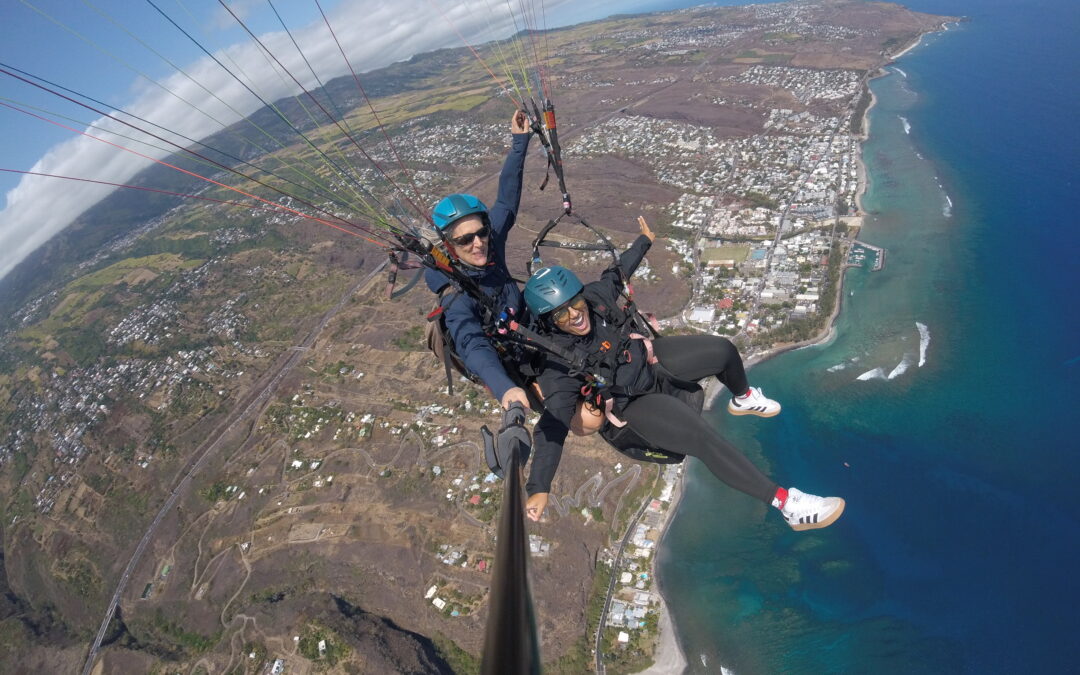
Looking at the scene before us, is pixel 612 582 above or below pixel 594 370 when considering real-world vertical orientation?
below

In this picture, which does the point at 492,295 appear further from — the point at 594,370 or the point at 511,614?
the point at 511,614

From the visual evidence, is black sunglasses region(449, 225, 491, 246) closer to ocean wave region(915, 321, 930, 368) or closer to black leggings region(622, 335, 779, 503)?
black leggings region(622, 335, 779, 503)

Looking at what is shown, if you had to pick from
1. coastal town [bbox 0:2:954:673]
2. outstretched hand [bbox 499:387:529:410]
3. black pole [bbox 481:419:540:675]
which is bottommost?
coastal town [bbox 0:2:954:673]

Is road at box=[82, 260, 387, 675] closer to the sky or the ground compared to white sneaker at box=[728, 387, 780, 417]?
closer to the ground

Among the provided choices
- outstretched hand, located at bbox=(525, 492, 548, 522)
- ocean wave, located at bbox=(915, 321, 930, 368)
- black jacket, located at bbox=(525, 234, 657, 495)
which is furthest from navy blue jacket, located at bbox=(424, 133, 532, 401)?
ocean wave, located at bbox=(915, 321, 930, 368)

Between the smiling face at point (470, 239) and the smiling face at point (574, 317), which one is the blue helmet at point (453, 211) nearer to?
the smiling face at point (470, 239)

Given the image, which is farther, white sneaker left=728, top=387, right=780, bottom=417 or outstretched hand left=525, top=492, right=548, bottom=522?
white sneaker left=728, top=387, right=780, bottom=417

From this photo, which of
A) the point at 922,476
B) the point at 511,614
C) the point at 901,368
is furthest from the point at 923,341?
the point at 511,614
